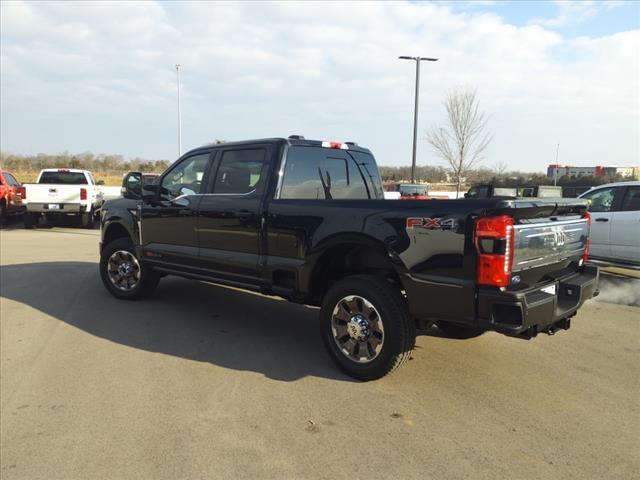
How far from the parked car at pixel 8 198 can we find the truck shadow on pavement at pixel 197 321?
34.6 ft

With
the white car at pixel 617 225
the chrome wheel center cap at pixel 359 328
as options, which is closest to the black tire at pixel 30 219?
the chrome wheel center cap at pixel 359 328

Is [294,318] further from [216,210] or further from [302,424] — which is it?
[302,424]

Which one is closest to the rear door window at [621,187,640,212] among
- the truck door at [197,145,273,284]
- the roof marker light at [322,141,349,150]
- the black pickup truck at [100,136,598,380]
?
the black pickup truck at [100,136,598,380]

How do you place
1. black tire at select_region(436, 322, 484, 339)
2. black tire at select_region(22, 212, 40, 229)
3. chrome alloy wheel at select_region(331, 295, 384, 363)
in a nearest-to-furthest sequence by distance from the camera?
chrome alloy wheel at select_region(331, 295, 384, 363) < black tire at select_region(436, 322, 484, 339) < black tire at select_region(22, 212, 40, 229)

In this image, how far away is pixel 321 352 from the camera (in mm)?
4773

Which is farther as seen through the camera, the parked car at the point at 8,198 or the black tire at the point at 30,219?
the parked car at the point at 8,198

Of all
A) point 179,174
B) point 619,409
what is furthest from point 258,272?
point 619,409

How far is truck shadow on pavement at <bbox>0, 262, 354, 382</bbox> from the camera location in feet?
15.0

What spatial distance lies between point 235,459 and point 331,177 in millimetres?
3178

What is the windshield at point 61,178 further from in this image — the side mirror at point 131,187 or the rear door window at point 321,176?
the rear door window at point 321,176

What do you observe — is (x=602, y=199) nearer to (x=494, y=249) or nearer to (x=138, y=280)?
(x=494, y=249)

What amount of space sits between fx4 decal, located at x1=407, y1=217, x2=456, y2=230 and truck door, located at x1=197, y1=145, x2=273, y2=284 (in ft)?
5.55

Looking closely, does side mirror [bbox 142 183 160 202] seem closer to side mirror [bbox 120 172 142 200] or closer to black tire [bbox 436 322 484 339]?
side mirror [bbox 120 172 142 200]

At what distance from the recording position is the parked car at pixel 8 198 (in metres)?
17.0
